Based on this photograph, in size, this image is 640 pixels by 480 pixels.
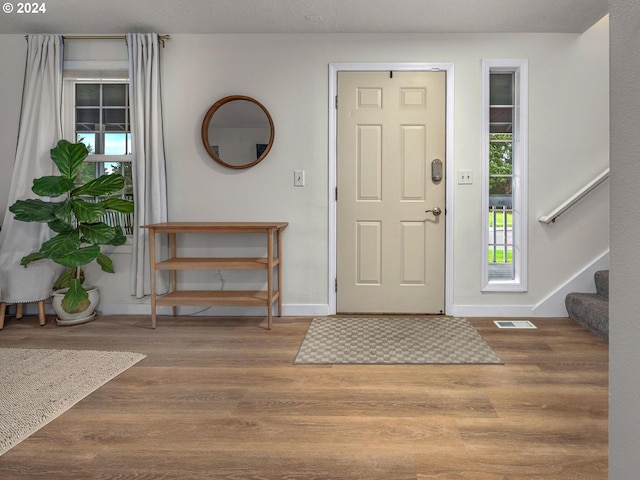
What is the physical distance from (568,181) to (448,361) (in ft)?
6.52

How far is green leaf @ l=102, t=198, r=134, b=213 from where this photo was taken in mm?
3436

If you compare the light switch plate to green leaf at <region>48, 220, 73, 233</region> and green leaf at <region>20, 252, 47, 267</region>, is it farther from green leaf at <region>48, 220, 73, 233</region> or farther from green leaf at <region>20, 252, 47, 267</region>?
green leaf at <region>20, 252, 47, 267</region>

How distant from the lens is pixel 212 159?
3811 millimetres

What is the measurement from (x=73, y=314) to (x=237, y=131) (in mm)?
1925

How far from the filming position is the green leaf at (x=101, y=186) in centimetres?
339

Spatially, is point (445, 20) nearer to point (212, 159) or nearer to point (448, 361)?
point (212, 159)

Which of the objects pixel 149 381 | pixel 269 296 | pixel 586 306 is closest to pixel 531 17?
pixel 586 306

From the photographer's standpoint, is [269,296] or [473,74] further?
[473,74]

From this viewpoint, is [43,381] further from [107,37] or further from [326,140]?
[107,37]

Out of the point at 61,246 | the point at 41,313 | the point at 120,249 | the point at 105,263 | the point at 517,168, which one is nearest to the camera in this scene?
the point at 61,246

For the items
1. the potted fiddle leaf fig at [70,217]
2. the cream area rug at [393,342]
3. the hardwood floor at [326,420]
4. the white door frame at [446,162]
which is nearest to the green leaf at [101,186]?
the potted fiddle leaf fig at [70,217]

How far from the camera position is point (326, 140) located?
3.77 m

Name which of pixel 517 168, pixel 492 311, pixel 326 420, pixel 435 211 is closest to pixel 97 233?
pixel 326 420

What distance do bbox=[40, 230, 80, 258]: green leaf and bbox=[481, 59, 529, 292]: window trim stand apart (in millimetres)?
3114
